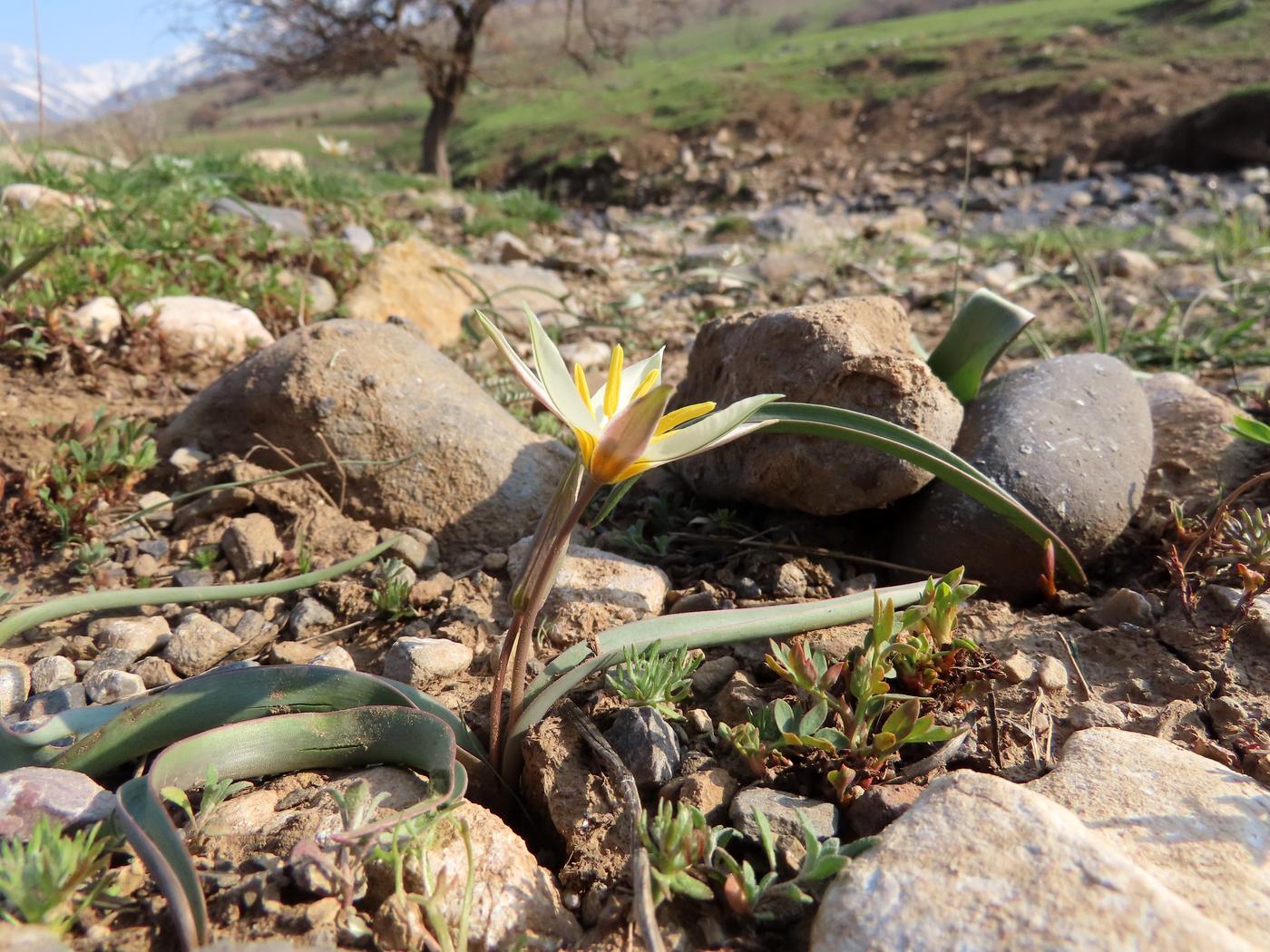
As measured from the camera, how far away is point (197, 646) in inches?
68.2

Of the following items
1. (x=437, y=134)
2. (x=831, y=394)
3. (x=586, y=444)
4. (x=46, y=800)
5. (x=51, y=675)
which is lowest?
(x=51, y=675)

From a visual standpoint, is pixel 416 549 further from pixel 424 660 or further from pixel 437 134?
pixel 437 134

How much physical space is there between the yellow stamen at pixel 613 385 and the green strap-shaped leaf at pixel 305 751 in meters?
0.51

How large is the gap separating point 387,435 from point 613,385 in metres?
1.33

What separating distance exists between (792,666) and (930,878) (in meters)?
0.42

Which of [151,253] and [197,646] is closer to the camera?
[197,646]

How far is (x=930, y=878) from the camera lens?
3.36 ft

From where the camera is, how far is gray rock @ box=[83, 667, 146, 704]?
155 centimetres

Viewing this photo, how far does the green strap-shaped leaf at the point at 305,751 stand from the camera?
1062 mm

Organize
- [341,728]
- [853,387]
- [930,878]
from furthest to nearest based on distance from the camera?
1. [853,387]
2. [341,728]
3. [930,878]

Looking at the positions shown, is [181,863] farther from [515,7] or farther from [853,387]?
[515,7]

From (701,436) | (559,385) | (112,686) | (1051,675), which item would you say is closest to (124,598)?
(112,686)

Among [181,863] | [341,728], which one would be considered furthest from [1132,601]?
[181,863]

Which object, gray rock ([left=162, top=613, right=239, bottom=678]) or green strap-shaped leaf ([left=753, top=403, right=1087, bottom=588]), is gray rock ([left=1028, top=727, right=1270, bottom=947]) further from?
gray rock ([left=162, top=613, right=239, bottom=678])
